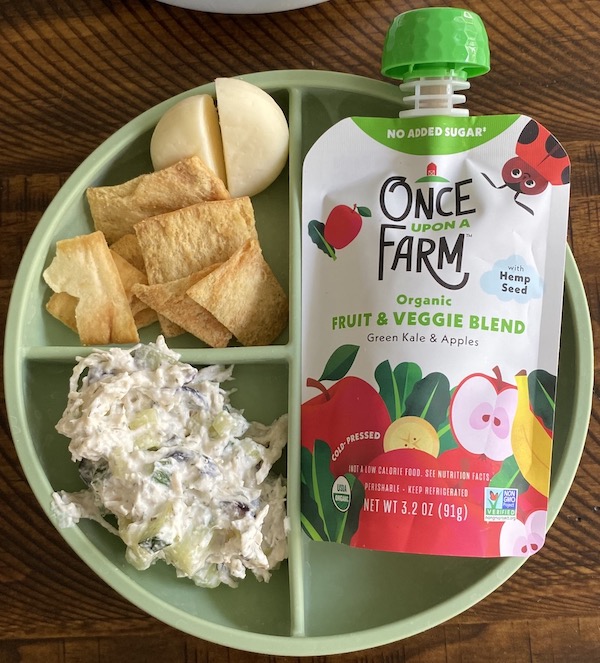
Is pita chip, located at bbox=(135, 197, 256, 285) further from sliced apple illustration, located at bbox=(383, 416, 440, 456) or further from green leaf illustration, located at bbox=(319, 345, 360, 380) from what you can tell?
sliced apple illustration, located at bbox=(383, 416, 440, 456)

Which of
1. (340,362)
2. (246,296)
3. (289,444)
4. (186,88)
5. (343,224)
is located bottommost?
(289,444)

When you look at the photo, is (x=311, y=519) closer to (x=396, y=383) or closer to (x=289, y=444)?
(x=289, y=444)

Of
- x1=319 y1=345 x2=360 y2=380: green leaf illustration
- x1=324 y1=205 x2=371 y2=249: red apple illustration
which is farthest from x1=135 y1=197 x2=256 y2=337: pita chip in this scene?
x1=319 y1=345 x2=360 y2=380: green leaf illustration

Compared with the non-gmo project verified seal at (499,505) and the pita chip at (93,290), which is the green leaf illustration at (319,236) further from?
the non-gmo project verified seal at (499,505)

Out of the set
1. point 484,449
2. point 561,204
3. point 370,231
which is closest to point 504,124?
point 561,204

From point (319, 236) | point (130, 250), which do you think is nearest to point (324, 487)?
point (319, 236)

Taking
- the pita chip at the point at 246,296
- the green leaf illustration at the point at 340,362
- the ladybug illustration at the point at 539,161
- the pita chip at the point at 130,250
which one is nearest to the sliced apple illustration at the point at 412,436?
the green leaf illustration at the point at 340,362

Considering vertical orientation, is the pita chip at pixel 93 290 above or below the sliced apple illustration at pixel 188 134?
below
